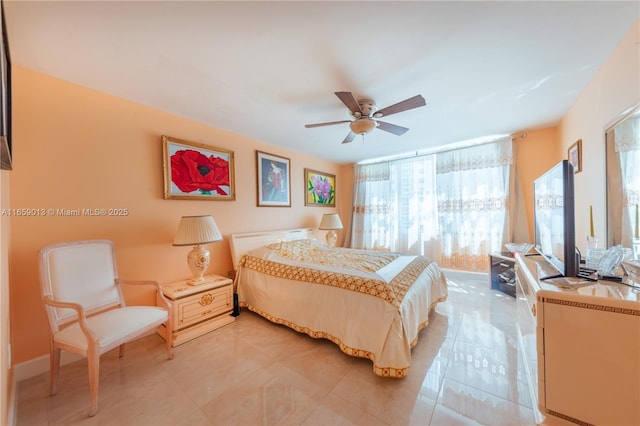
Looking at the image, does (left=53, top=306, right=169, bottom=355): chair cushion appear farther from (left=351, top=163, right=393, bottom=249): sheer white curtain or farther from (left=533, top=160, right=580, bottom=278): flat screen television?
(left=351, top=163, right=393, bottom=249): sheer white curtain

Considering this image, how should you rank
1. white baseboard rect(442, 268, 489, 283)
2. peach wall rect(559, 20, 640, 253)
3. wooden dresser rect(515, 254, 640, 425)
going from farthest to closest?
white baseboard rect(442, 268, 489, 283) < peach wall rect(559, 20, 640, 253) < wooden dresser rect(515, 254, 640, 425)

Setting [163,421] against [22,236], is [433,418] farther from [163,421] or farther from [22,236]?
[22,236]

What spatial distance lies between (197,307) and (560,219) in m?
3.02

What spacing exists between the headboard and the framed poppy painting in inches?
22.5

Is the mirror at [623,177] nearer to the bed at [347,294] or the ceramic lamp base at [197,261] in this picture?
the bed at [347,294]

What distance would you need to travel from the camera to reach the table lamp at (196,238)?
220cm

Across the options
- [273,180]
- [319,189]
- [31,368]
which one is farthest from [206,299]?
[319,189]

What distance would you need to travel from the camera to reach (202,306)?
2.30m

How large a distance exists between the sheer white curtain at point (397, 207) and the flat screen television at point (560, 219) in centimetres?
232

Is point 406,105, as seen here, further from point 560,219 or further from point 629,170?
point 629,170

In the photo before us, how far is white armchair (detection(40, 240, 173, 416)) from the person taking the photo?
1.41 metres

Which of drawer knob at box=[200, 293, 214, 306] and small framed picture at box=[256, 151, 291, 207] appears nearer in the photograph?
drawer knob at box=[200, 293, 214, 306]

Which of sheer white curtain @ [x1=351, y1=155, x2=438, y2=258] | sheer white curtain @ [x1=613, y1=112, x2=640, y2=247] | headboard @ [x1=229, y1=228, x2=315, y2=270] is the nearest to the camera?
sheer white curtain @ [x1=613, y1=112, x2=640, y2=247]

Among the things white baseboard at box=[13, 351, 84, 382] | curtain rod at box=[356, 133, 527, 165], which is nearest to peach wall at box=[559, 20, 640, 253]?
curtain rod at box=[356, 133, 527, 165]
